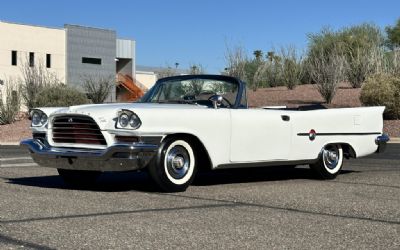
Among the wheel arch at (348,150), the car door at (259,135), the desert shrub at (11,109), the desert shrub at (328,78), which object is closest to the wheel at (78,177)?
the car door at (259,135)

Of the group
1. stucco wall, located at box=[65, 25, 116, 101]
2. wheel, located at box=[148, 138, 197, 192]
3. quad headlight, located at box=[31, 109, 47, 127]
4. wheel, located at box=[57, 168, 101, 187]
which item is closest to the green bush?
wheel, located at box=[57, 168, 101, 187]

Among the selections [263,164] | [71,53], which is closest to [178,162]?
[263,164]

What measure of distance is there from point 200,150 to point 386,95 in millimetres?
18710

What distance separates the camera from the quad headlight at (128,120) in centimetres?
780

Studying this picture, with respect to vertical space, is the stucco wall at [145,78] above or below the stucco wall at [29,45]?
below

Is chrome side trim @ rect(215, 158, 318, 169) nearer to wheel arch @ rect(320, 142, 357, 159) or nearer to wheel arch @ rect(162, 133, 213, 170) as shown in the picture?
wheel arch @ rect(162, 133, 213, 170)

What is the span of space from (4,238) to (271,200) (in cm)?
334

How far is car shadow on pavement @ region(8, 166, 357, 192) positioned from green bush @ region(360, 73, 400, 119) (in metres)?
14.8

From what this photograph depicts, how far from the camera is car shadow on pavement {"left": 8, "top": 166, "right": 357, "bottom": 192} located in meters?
8.84

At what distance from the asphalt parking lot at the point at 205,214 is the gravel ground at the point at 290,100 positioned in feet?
53.0

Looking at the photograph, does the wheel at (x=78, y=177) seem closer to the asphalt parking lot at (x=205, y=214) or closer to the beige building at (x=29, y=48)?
the asphalt parking lot at (x=205, y=214)

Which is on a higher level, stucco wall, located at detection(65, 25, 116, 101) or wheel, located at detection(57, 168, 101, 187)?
stucco wall, located at detection(65, 25, 116, 101)

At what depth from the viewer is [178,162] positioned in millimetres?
8156

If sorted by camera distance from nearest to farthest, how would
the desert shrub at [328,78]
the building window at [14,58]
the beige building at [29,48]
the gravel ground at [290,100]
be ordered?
the gravel ground at [290,100] → the desert shrub at [328,78] → the beige building at [29,48] → the building window at [14,58]
